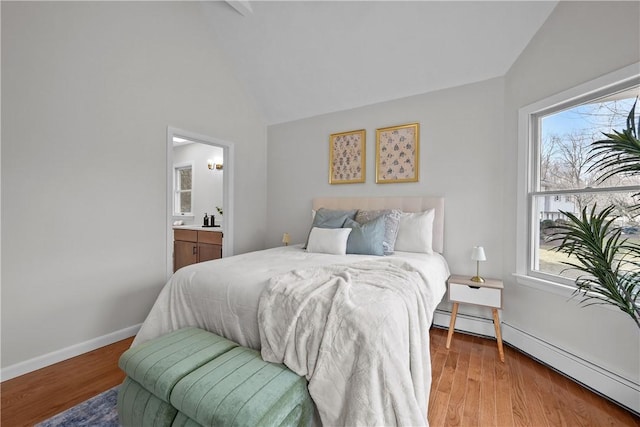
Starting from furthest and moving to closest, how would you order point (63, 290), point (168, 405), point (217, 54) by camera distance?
point (217, 54) → point (63, 290) → point (168, 405)

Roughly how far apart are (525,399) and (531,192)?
63.3 inches

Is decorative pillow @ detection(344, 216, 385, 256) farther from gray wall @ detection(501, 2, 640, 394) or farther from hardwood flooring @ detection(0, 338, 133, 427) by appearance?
hardwood flooring @ detection(0, 338, 133, 427)

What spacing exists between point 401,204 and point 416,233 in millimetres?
449

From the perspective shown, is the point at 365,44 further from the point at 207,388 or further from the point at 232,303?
the point at 207,388

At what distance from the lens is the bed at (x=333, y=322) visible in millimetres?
1083

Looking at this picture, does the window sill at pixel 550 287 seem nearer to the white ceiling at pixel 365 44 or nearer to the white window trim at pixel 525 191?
the white window trim at pixel 525 191

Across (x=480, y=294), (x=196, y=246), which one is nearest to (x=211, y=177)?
(x=196, y=246)

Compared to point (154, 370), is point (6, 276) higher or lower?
higher

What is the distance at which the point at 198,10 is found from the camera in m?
3.06

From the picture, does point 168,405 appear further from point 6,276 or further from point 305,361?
point 6,276

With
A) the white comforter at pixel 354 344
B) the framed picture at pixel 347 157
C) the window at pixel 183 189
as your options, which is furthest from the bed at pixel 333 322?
the window at pixel 183 189

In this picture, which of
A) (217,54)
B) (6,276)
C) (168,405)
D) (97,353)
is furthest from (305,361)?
(217,54)

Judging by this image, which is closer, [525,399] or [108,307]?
[525,399]

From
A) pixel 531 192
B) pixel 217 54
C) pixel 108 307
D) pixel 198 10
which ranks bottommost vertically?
pixel 108 307
